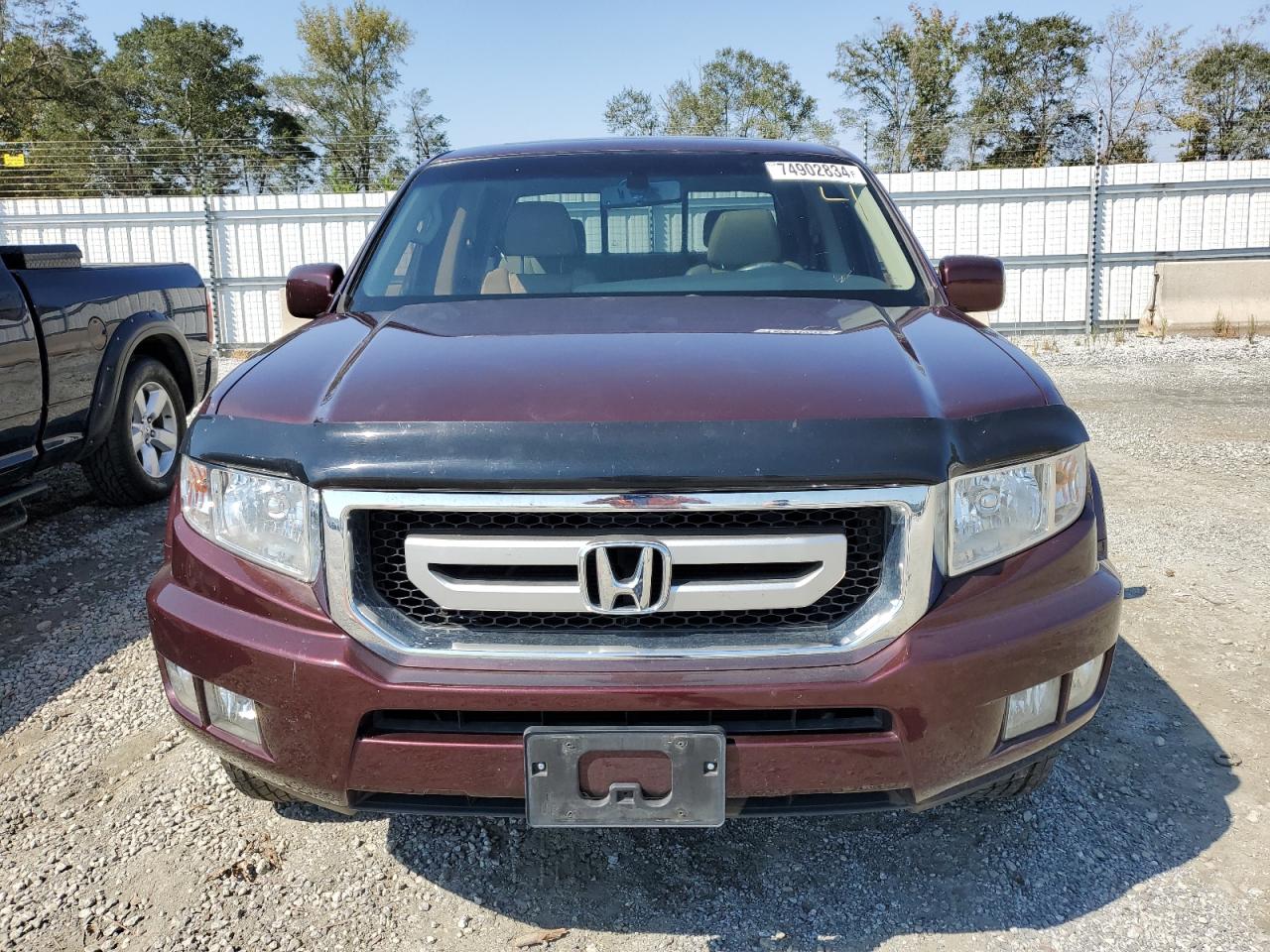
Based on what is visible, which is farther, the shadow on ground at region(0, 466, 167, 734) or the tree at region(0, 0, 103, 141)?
the tree at region(0, 0, 103, 141)

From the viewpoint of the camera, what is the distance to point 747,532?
66.6 inches

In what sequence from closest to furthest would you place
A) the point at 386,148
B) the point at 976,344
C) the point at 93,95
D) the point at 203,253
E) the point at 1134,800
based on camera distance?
the point at 976,344
the point at 1134,800
the point at 203,253
the point at 386,148
the point at 93,95

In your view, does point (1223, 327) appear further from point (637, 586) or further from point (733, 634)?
point (637, 586)

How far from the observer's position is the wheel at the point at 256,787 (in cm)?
214

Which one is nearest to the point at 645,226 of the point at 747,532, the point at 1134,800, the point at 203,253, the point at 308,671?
the point at 747,532

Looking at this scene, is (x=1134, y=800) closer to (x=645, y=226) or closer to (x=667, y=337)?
(x=667, y=337)

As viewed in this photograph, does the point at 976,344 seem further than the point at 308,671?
Yes

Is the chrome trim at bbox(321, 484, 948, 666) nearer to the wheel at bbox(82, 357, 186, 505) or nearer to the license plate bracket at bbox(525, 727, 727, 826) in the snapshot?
the license plate bracket at bbox(525, 727, 727, 826)

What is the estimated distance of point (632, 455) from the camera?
1646mm

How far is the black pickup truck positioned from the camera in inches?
165

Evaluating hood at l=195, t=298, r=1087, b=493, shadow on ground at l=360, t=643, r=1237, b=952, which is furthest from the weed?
hood at l=195, t=298, r=1087, b=493

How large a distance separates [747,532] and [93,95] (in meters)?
46.0

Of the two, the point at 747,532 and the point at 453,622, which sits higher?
the point at 747,532

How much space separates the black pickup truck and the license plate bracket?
314 centimetres
